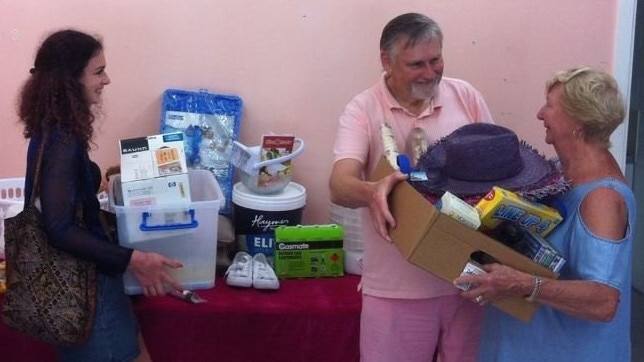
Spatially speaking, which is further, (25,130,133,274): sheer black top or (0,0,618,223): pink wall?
(0,0,618,223): pink wall

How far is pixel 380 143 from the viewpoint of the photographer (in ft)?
6.46

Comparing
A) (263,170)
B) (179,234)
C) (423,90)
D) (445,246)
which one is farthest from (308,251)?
(445,246)

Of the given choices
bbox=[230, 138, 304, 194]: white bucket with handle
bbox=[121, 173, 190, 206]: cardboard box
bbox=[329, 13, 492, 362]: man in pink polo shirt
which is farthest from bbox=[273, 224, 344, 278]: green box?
bbox=[329, 13, 492, 362]: man in pink polo shirt

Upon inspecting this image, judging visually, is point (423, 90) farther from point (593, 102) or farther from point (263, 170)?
point (263, 170)

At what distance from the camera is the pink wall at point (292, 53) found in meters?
2.78

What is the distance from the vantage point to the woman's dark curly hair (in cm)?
186

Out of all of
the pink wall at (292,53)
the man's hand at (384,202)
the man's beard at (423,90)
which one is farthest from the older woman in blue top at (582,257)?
the pink wall at (292,53)

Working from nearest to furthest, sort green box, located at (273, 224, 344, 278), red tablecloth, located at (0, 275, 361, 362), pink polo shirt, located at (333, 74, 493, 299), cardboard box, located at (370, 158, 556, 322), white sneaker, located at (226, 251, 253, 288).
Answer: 1. cardboard box, located at (370, 158, 556, 322)
2. pink polo shirt, located at (333, 74, 493, 299)
3. red tablecloth, located at (0, 275, 361, 362)
4. white sneaker, located at (226, 251, 253, 288)
5. green box, located at (273, 224, 344, 278)

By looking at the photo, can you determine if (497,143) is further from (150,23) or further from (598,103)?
(150,23)

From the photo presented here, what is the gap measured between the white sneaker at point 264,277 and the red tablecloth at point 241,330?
0.05m

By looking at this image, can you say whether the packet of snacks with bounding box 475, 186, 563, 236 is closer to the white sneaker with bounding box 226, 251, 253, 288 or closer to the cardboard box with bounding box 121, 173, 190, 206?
the cardboard box with bounding box 121, 173, 190, 206

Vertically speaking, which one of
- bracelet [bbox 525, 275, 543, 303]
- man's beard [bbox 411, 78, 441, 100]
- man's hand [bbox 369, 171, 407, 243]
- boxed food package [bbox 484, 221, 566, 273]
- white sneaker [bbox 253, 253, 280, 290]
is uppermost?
man's beard [bbox 411, 78, 441, 100]

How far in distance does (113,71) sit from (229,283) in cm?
89

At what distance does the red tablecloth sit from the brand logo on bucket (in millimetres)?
287
